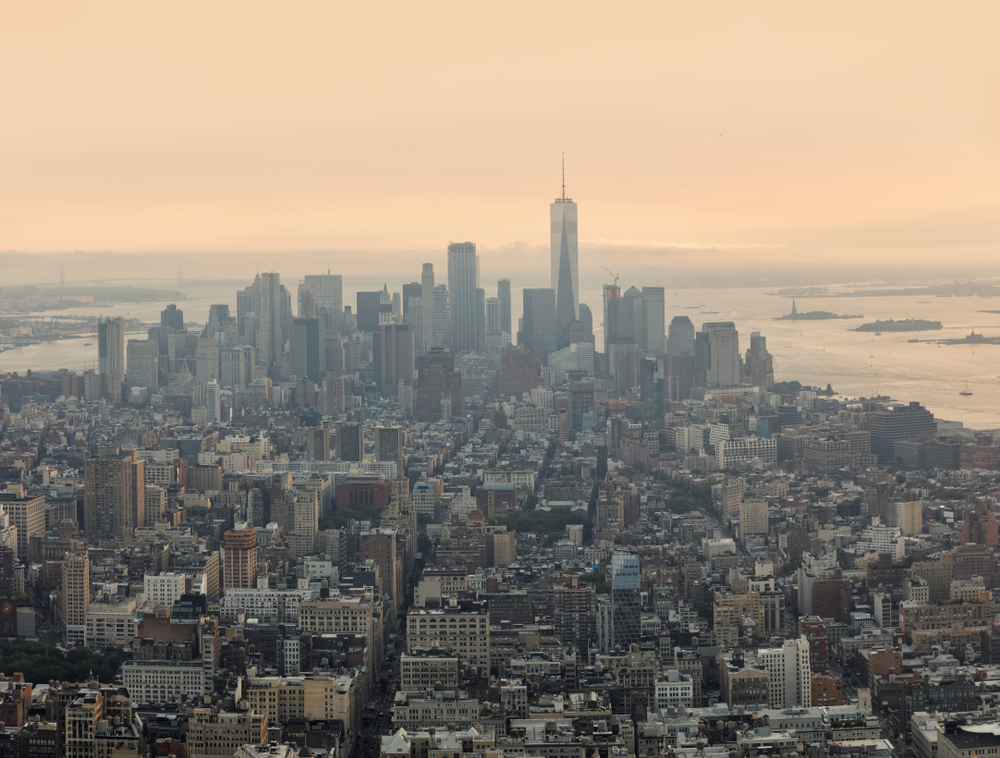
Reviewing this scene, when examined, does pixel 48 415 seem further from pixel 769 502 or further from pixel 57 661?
pixel 57 661

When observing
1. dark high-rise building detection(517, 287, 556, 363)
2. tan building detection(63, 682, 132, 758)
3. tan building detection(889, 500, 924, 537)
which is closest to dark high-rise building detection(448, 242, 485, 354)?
dark high-rise building detection(517, 287, 556, 363)

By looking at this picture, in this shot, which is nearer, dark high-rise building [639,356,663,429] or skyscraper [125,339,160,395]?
dark high-rise building [639,356,663,429]

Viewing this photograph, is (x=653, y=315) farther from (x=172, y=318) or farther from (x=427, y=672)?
(x=427, y=672)

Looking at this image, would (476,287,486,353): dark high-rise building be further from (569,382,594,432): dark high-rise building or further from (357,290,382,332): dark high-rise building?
(569,382,594,432): dark high-rise building

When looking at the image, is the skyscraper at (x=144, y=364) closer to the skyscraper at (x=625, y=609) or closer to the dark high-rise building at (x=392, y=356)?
the dark high-rise building at (x=392, y=356)

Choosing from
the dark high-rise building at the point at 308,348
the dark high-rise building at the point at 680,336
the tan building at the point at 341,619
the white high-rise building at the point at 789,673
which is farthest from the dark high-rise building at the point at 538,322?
the white high-rise building at the point at 789,673

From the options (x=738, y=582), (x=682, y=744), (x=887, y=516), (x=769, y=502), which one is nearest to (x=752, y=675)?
(x=682, y=744)
